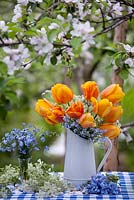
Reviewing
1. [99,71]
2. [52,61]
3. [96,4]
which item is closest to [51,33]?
[52,61]

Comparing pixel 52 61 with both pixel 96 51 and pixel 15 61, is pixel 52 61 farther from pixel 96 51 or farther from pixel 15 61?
pixel 96 51

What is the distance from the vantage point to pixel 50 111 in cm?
136

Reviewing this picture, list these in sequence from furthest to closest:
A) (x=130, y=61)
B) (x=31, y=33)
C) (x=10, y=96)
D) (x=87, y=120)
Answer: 1. (x=10, y=96)
2. (x=130, y=61)
3. (x=87, y=120)
4. (x=31, y=33)

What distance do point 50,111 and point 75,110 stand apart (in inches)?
3.5

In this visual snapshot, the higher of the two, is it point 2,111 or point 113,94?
point 2,111

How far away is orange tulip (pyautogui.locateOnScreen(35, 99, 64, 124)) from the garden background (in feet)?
0.17

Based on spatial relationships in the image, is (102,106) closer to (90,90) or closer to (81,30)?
(90,90)

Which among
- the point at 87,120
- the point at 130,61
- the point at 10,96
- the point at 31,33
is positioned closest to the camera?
the point at 31,33

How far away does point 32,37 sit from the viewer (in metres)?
1.23

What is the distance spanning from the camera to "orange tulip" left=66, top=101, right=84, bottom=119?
131cm

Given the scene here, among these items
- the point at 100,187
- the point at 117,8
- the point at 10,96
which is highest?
the point at 10,96

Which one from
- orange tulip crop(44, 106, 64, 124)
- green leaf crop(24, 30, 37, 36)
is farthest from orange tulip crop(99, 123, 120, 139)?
green leaf crop(24, 30, 37, 36)

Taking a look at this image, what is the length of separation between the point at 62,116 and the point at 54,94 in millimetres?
74

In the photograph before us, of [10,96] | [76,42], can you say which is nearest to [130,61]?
[76,42]
